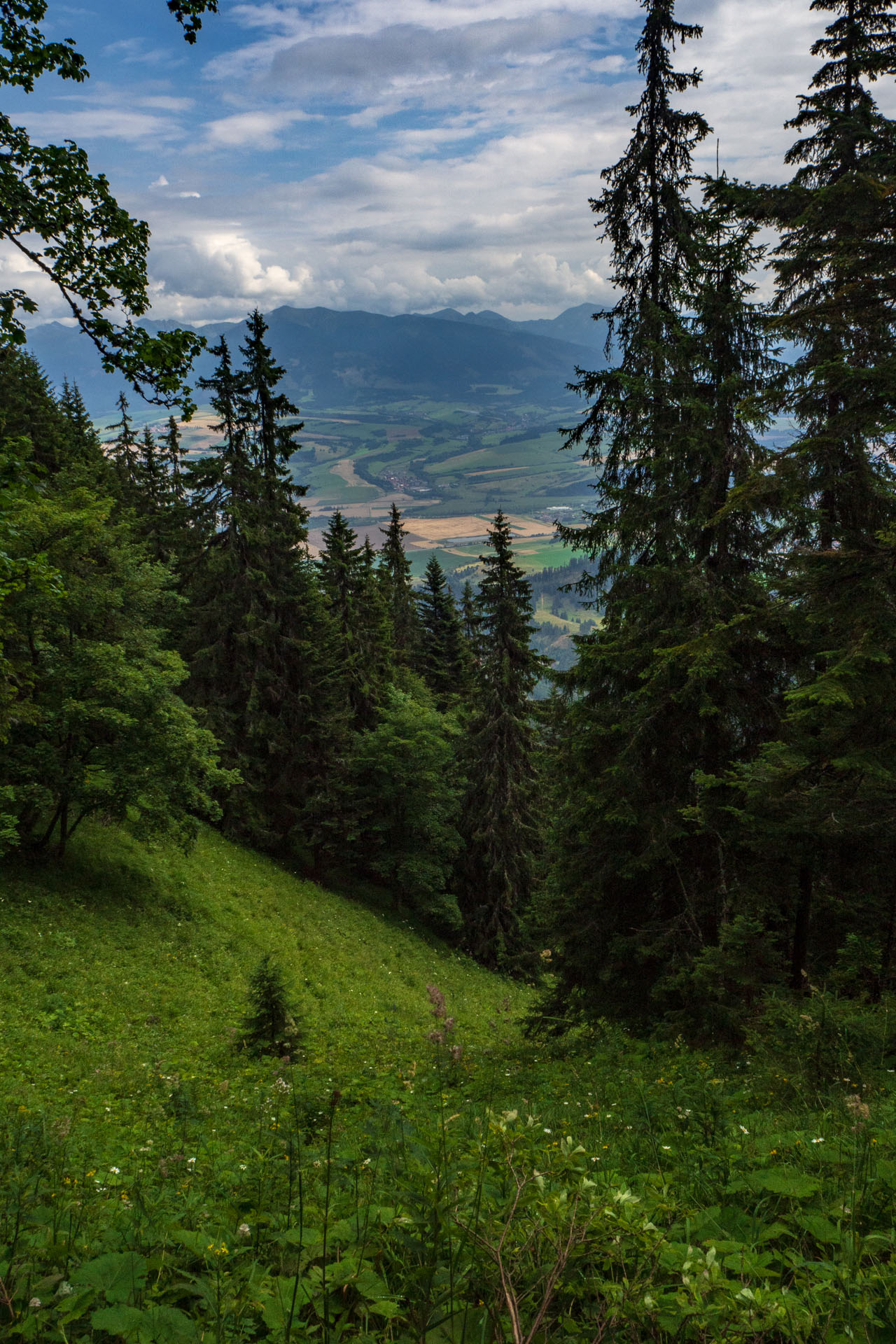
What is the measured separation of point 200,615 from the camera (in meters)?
26.1

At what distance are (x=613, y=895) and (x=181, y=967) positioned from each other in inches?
398

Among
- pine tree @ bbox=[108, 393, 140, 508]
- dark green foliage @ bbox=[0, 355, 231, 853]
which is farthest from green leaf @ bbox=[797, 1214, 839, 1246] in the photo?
pine tree @ bbox=[108, 393, 140, 508]

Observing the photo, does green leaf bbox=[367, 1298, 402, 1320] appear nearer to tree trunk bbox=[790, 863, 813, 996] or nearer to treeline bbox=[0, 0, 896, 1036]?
treeline bbox=[0, 0, 896, 1036]

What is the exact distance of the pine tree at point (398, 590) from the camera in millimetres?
41719

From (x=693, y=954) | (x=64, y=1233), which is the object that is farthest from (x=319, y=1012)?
(x=64, y=1233)

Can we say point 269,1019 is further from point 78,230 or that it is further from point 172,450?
point 172,450

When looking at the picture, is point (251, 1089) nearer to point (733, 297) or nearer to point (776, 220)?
point (733, 297)

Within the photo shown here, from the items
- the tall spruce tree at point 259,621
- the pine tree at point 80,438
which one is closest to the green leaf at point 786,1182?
the tall spruce tree at point 259,621

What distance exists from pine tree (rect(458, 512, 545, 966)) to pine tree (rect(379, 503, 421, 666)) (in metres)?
13.5

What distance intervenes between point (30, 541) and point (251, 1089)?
11.8m

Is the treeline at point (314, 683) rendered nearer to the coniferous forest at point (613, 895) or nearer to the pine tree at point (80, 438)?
the pine tree at point (80, 438)

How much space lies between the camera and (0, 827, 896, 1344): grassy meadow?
2084mm

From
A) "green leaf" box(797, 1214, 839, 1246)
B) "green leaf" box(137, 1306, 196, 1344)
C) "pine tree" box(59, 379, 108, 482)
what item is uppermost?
"pine tree" box(59, 379, 108, 482)

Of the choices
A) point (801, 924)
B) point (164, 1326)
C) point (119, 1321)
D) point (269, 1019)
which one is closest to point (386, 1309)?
point (164, 1326)
